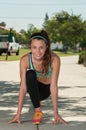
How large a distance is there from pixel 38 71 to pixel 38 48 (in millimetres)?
306

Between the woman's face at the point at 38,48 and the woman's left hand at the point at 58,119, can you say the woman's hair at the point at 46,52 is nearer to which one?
the woman's face at the point at 38,48

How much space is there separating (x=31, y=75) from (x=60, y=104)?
285cm

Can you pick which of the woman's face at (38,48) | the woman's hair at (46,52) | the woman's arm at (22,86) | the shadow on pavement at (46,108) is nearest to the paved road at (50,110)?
the shadow on pavement at (46,108)

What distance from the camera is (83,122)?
6625 millimetres

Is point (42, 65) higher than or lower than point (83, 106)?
higher

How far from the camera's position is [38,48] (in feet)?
20.3

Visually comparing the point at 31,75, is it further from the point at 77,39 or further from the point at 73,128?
the point at 77,39

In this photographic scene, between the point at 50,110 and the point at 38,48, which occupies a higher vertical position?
the point at 38,48

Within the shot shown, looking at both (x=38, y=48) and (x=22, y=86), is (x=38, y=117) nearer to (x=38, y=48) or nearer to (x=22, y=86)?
(x=22, y=86)

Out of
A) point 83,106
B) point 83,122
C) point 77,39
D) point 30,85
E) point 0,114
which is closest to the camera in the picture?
point 30,85

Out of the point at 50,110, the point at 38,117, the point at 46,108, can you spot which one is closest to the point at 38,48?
the point at 38,117

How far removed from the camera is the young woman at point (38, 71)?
240 inches

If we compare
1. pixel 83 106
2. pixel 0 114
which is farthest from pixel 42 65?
pixel 83 106

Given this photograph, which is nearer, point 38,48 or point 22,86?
point 38,48
